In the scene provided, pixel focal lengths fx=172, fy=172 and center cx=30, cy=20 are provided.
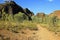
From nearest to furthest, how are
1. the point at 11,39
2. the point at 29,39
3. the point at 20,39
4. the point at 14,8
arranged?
the point at 11,39 → the point at 20,39 → the point at 29,39 → the point at 14,8

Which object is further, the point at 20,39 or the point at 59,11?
the point at 59,11

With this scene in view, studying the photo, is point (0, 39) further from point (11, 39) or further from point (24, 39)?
point (24, 39)

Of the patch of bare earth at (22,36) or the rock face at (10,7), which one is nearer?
the patch of bare earth at (22,36)

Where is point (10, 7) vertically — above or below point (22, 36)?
above

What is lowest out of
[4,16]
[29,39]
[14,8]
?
[29,39]

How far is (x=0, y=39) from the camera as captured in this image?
10508 millimetres

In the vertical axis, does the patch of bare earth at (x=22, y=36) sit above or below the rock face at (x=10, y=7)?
below

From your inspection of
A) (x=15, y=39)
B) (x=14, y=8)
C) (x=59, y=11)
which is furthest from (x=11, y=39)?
(x=59, y=11)

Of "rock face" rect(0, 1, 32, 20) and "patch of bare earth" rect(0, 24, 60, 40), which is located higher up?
"rock face" rect(0, 1, 32, 20)

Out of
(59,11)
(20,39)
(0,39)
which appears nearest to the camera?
(0,39)

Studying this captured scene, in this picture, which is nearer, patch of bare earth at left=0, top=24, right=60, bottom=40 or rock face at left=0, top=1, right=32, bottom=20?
patch of bare earth at left=0, top=24, right=60, bottom=40

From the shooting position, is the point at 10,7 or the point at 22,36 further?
the point at 10,7

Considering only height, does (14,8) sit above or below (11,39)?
above

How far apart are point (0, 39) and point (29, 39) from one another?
314cm
